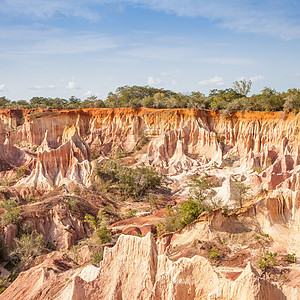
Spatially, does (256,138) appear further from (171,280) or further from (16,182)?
(171,280)

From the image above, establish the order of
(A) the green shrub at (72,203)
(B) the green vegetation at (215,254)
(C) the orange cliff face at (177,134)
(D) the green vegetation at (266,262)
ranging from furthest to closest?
(C) the orange cliff face at (177,134) < (A) the green shrub at (72,203) < (B) the green vegetation at (215,254) < (D) the green vegetation at (266,262)

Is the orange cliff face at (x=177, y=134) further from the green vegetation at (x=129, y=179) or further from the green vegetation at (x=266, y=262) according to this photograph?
the green vegetation at (x=266, y=262)

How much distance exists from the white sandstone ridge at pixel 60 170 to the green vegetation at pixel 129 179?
1.44m

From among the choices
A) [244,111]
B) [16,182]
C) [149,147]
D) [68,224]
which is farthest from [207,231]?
[244,111]

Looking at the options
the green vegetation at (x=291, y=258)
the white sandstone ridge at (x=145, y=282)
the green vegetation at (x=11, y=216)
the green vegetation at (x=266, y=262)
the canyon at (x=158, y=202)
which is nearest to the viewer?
the white sandstone ridge at (x=145, y=282)

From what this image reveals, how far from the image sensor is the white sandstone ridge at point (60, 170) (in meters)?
26.0

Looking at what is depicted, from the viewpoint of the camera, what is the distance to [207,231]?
508 inches

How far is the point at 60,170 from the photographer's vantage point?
91.9 ft

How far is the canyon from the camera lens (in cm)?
961

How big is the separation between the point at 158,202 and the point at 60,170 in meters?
9.27

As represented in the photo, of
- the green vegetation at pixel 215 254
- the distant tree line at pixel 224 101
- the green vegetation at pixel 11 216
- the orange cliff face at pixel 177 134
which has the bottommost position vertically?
the green vegetation at pixel 11 216

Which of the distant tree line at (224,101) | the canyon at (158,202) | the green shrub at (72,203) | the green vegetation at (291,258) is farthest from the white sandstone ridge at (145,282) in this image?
the distant tree line at (224,101)

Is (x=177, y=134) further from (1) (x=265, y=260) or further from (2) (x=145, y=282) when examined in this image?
(2) (x=145, y=282)

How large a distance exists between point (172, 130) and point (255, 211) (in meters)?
23.2
